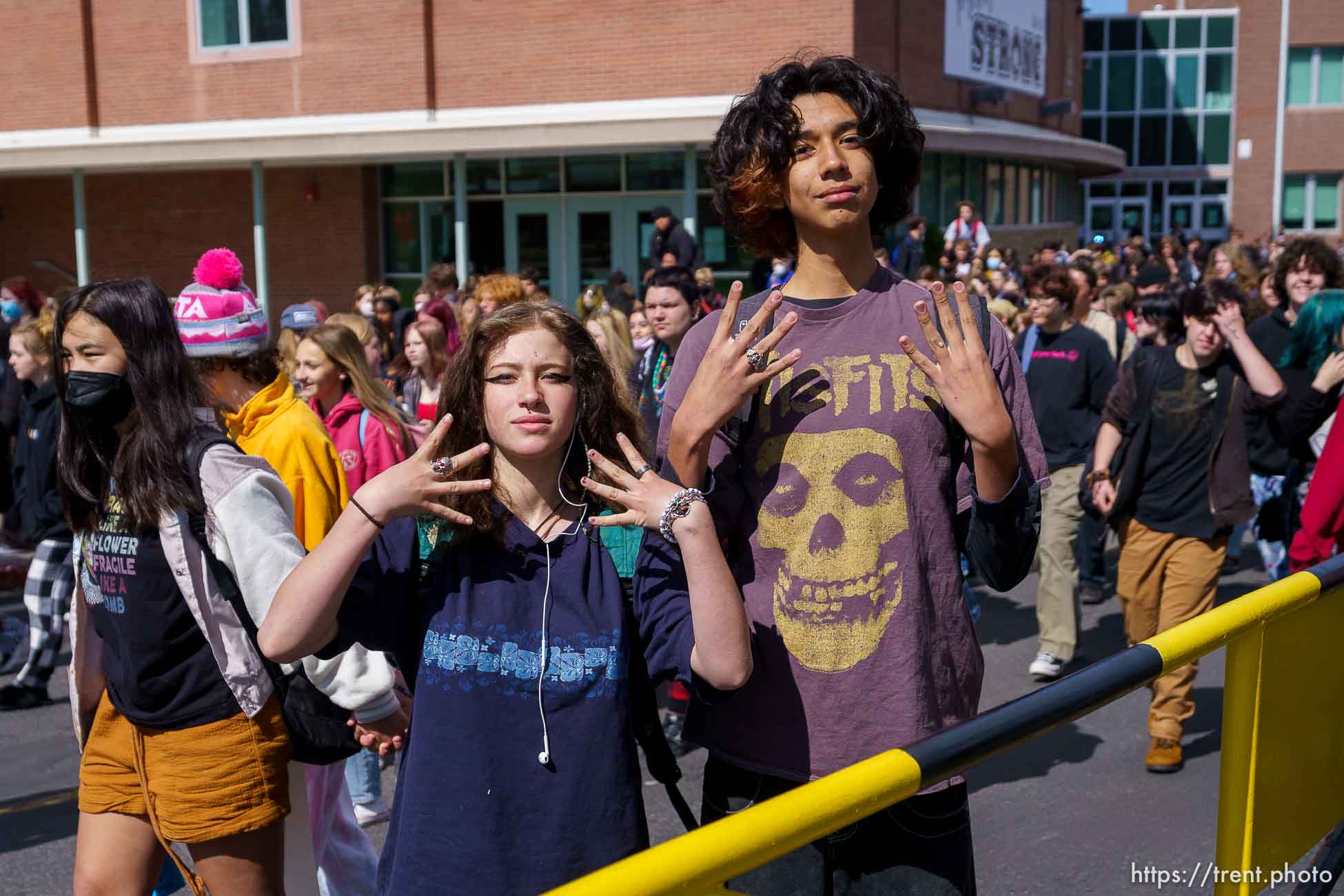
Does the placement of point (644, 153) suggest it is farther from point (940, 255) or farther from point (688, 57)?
point (940, 255)

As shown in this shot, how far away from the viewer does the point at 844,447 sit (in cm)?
237

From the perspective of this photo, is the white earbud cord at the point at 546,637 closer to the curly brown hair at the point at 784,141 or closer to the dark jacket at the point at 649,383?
the curly brown hair at the point at 784,141

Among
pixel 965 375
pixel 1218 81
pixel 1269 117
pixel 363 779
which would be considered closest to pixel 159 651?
pixel 965 375

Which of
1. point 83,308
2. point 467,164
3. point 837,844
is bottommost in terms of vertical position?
point 837,844

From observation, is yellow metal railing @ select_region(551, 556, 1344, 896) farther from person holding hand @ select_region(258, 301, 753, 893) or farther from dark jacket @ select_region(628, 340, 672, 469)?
dark jacket @ select_region(628, 340, 672, 469)

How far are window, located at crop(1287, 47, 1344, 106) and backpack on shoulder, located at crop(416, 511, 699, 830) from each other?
46.1m

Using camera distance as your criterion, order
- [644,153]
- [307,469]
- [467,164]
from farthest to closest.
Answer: [467,164]
[644,153]
[307,469]

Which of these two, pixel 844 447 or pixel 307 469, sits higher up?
pixel 844 447

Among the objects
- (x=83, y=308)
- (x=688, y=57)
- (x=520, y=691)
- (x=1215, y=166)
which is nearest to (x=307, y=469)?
(x=83, y=308)

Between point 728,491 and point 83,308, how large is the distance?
1.65 meters

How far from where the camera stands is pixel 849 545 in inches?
92.7

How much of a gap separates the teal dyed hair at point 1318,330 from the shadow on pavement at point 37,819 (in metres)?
5.33

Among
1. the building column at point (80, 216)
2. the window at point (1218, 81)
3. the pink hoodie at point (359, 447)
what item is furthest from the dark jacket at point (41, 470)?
the window at point (1218, 81)

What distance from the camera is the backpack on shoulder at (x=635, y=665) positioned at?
2.36 m
